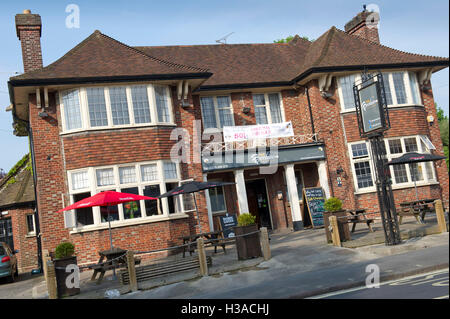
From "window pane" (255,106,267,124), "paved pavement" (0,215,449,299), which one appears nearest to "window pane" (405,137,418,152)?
"window pane" (255,106,267,124)

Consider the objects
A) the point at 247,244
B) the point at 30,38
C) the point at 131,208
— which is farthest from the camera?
the point at 30,38

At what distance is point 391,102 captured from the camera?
758 inches

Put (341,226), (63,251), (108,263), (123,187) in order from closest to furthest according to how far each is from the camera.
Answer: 1. (63,251)
2. (108,263)
3. (341,226)
4. (123,187)

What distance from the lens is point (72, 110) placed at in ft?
51.2

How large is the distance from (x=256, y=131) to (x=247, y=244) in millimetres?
7347

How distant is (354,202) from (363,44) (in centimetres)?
761

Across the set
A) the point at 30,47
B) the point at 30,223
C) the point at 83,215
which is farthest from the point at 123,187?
the point at 30,223

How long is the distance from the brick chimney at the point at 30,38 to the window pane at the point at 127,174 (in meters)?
5.54

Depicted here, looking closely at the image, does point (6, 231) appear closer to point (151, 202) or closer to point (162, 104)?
point (151, 202)

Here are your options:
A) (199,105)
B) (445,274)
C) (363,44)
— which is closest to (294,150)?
(199,105)

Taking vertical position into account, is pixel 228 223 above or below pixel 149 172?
below

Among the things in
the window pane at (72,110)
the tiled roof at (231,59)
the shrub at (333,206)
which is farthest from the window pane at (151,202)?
the shrub at (333,206)

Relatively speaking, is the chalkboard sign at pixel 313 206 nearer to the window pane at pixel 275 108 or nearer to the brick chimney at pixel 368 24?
the window pane at pixel 275 108

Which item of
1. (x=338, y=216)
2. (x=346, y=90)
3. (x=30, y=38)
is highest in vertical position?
(x=30, y=38)
